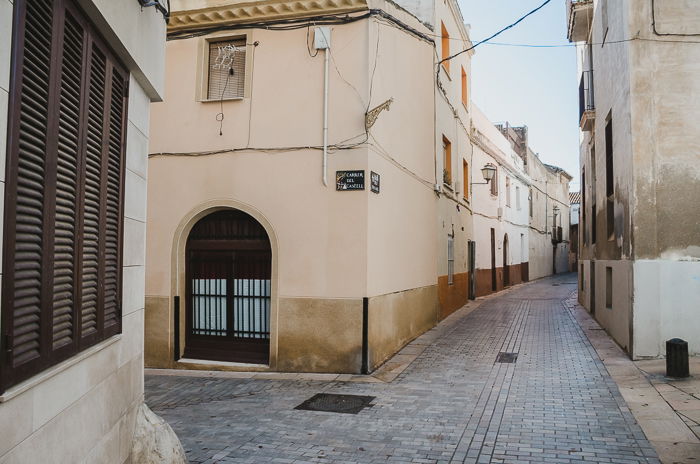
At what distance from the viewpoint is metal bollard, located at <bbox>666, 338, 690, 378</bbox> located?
24.6 feet

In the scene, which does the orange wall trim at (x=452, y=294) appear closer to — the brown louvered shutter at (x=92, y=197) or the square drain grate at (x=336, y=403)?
the square drain grate at (x=336, y=403)

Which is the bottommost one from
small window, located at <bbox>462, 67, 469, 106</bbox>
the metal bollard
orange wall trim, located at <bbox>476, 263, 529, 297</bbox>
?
the metal bollard

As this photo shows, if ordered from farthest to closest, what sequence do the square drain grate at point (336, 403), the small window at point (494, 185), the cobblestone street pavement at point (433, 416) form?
the small window at point (494, 185) → the square drain grate at point (336, 403) → the cobblestone street pavement at point (433, 416)

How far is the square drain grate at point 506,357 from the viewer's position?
9.44 meters

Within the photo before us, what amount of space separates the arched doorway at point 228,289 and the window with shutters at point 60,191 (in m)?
5.16

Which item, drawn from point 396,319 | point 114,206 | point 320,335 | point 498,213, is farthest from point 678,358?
point 498,213

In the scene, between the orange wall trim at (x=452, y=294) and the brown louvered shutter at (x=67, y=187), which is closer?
the brown louvered shutter at (x=67, y=187)

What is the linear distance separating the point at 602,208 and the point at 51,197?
465 inches

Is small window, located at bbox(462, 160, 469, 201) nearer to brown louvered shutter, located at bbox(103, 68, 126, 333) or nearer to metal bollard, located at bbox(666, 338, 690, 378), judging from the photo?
metal bollard, located at bbox(666, 338, 690, 378)

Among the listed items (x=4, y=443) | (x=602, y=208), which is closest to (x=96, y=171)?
(x=4, y=443)

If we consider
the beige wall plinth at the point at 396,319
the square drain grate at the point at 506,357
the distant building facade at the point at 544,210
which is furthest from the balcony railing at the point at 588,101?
the distant building facade at the point at 544,210

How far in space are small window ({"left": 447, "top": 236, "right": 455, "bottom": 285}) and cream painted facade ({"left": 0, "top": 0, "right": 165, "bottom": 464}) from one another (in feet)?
37.4

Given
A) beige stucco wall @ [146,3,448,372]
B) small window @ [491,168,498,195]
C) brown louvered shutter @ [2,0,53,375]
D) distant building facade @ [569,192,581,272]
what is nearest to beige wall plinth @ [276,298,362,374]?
beige stucco wall @ [146,3,448,372]

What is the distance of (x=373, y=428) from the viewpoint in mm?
5988
